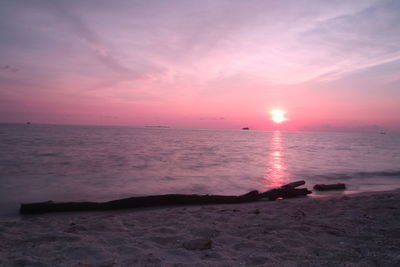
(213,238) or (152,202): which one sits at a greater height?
(213,238)

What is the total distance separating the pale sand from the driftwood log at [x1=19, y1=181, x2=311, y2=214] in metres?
0.50

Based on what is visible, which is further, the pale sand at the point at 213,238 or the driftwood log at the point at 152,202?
the driftwood log at the point at 152,202

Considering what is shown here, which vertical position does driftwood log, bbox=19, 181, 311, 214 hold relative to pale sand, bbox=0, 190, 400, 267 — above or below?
below

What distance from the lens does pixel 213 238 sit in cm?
539

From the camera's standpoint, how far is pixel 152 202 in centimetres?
905

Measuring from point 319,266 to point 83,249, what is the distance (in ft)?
12.8

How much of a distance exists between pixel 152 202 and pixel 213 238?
13.5ft

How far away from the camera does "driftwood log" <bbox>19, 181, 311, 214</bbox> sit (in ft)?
26.5

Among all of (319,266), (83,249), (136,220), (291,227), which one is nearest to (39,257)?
(83,249)

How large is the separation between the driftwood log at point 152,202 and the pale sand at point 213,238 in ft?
1.63

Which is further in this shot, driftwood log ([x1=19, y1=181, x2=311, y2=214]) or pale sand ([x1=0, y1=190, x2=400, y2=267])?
driftwood log ([x1=19, y1=181, x2=311, y2=214])

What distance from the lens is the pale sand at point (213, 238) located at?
4.26 m

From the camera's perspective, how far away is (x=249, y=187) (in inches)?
553

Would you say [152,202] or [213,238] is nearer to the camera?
[213,238]
